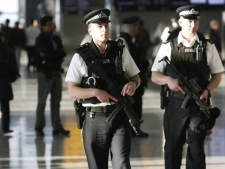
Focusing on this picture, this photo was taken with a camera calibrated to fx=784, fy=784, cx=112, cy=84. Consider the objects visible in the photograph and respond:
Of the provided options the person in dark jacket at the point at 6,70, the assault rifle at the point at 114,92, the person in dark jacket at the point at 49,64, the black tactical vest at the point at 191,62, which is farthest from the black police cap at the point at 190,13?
the person in dark jacket at the point at 6,70

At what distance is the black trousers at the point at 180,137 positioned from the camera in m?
7.32

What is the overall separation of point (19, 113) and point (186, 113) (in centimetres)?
791

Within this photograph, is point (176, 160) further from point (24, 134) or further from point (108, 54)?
point (24, 134)

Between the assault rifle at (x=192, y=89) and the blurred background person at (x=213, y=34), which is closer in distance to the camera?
the assault rifle at (x=192, y=89)

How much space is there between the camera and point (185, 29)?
24.2 feet

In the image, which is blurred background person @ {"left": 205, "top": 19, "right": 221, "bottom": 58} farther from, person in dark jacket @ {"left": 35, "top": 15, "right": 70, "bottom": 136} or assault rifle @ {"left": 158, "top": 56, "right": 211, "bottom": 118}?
assault rifle @ {"left": 158, "top": 56, "right": 211, "bottom": 118}

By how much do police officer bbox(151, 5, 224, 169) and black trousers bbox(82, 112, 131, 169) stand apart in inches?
33.8

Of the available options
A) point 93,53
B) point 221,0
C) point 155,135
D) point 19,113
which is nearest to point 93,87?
point 93,53

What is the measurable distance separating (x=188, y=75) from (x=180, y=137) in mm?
602

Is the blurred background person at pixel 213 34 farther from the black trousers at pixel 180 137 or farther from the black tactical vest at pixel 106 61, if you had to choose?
the black tactical vest at pixel 106 61

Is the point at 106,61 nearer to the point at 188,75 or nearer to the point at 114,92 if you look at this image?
the point at 114,92

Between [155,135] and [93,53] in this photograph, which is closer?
[93,53]

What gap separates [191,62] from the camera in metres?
7.36


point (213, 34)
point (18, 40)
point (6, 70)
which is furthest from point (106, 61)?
point (18, 40)
